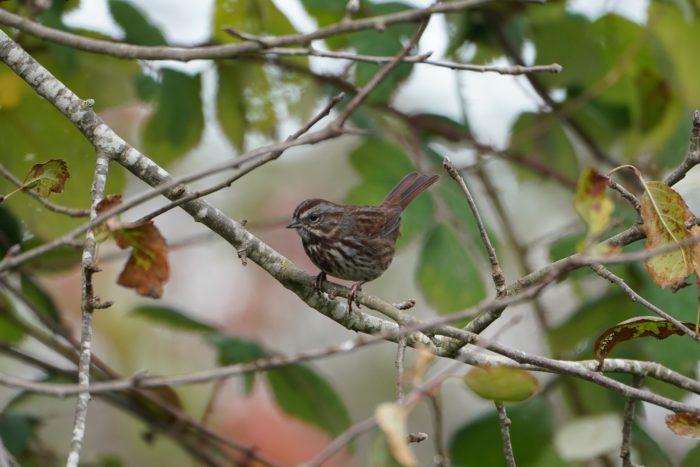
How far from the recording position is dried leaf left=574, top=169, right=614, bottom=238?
202cm

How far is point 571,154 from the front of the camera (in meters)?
5.79

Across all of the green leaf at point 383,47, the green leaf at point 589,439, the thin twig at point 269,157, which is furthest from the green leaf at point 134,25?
the green leaf at point 589,439

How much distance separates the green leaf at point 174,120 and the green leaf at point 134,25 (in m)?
0.21

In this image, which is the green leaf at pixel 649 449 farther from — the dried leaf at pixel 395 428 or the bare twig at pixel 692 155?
the dried leaf at pixel 395 428

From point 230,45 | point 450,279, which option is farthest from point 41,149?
point 450,279

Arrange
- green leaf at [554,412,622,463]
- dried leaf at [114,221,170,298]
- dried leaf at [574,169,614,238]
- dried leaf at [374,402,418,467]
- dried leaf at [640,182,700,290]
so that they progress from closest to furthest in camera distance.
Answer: dried leaf at [374,402,418,467]
dried leaf at [574,169,614,238]
dried leaf at [114,221,170,298]
dried leaf at [640,182,700,290]
green leaf at [554,412,622,463]

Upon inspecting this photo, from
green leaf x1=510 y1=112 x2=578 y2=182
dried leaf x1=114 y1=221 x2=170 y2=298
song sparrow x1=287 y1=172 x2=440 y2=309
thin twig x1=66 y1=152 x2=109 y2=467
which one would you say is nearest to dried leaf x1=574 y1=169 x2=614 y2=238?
dried leaf x1=114 y1=221 x2=170 y2=298

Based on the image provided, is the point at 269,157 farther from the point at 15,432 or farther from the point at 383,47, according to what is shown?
the point at 15,432

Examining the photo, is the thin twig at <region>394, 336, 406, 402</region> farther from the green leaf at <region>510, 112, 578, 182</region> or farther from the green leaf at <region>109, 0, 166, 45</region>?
the green leaf at <region>510, 112, 578, 182</region>

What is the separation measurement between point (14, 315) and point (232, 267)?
6.13 meters

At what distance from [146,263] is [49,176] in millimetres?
414

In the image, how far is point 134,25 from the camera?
4398mm

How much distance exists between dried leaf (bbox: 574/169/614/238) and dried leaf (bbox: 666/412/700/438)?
0.87 metres

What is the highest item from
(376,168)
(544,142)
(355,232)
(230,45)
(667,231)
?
(544,142)
